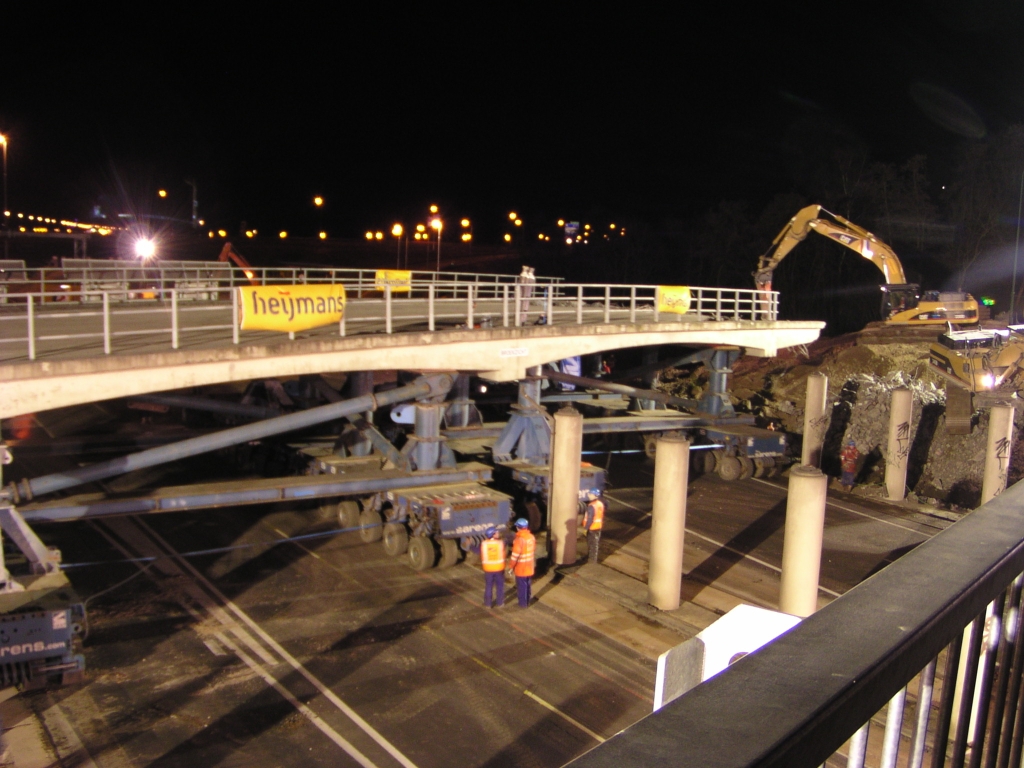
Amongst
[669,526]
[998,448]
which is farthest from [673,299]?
[669,526]

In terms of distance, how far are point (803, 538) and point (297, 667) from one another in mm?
8366

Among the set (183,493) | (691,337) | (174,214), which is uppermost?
(174,214)

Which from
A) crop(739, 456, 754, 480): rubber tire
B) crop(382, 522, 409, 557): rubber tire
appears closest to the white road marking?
crop(382, 522, 409, 557): rubber tire

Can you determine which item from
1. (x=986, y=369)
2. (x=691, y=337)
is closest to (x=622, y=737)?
(x=691, y=337)

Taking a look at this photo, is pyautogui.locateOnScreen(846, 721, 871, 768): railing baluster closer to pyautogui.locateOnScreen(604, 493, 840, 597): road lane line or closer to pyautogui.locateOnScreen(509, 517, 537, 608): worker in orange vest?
pyautogui.locateOnScreen(509, 517, 537, 608): worker in orange vest

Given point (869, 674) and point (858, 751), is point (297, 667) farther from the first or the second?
point (869, 674)

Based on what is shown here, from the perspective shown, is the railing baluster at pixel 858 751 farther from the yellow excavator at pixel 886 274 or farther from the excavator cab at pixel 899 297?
the excavator cab at pixel 899 297

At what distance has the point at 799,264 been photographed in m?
49.8

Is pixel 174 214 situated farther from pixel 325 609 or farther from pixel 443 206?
pixel 325 609

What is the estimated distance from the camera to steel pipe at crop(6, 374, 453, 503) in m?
13.1

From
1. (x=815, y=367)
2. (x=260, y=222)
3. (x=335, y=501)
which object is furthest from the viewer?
(x=260, y=222)

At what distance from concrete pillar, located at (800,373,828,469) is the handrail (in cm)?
2259

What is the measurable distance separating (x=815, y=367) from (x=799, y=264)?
662 inches

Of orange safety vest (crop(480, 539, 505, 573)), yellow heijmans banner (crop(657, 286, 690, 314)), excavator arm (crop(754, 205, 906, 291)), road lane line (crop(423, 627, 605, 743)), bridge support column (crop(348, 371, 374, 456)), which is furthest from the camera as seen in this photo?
excavator arm (crop(754, 205, 906, 291))
